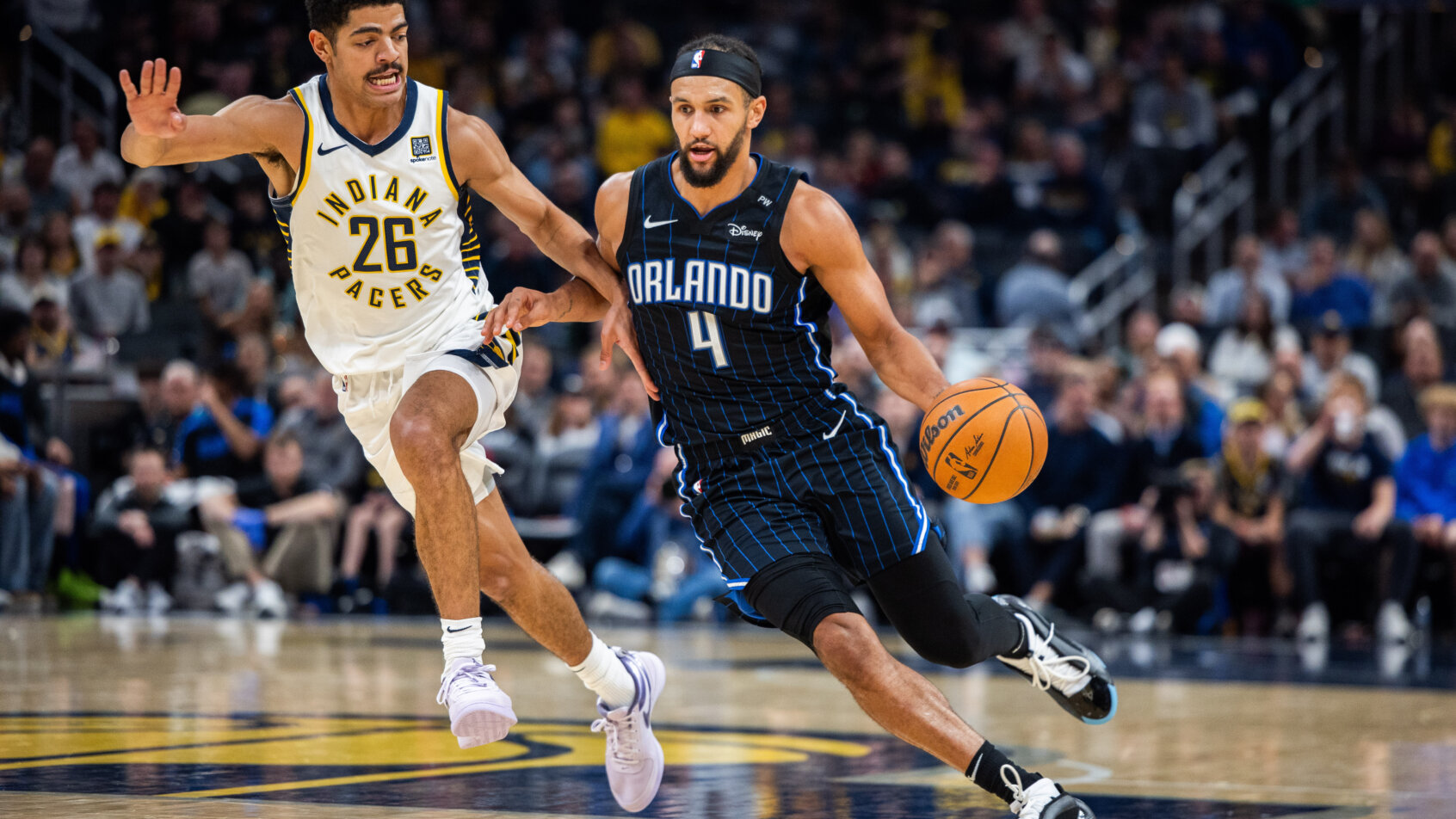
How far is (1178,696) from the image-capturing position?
780 cm

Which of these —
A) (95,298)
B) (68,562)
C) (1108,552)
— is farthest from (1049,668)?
(95,298)

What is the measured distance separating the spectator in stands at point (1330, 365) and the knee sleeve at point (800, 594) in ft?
29.2

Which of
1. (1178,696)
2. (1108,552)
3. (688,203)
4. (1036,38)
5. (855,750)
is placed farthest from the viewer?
(1036,38)

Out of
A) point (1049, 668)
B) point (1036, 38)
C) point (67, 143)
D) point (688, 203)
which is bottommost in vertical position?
point (1049, 668)

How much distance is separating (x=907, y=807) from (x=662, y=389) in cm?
133

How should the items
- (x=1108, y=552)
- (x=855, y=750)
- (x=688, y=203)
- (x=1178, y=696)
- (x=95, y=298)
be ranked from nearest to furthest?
(x=688, y=203) < (x=855, y=750) < (x=1178, y=696) < (x=1108, y=552) < (x=95, y=298)

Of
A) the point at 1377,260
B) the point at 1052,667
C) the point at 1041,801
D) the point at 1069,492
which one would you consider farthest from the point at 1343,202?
the point at 1041,801

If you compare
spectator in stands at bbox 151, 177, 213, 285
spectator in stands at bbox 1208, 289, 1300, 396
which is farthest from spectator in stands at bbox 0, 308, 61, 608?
spectator in stands at bbox 1208, 289, 1300, 396

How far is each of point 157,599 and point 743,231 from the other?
28.6 feet

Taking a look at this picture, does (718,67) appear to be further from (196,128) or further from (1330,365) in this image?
(1330,365)

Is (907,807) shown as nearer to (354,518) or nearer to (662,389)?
(662,389)

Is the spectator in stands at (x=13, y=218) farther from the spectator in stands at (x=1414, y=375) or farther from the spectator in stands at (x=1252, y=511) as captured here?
the spectator in stands at (x=1414, y=375)

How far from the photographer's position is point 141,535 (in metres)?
12.0

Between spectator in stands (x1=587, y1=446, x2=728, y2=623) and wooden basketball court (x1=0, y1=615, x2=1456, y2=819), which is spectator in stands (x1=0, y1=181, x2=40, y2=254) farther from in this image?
spectator in stands (x1=587, y1=446, x2=728, y2=623)
